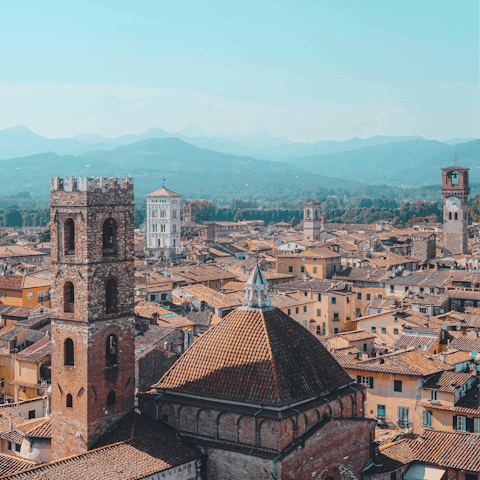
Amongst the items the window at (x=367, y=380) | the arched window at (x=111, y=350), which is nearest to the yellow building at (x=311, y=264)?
the window at (x=367, y=380)

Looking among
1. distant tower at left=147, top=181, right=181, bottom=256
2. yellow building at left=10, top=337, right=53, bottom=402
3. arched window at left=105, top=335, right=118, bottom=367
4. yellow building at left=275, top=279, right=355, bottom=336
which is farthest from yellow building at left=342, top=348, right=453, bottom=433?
distant tower at left=147, top=181, right=181, bottom=256

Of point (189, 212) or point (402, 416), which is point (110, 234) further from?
point (189, 212)

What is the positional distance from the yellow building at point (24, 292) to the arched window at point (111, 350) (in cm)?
3084

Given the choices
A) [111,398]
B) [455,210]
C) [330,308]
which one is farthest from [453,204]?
[111,398]

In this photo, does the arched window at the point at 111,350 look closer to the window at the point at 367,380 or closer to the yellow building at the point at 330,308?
the window at the point at 367,380

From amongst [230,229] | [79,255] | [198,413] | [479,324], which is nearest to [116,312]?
[79,255]

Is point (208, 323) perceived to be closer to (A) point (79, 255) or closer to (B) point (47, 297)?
(B) point (47, 297)

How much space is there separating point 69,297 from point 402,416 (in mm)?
14979

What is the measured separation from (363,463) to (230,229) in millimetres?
138814

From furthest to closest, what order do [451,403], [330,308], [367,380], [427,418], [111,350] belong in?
[330,308] < [367,380] < [427,418] < [451,403] < [111,350]

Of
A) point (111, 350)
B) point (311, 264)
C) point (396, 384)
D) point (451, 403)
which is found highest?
point (111, 350)

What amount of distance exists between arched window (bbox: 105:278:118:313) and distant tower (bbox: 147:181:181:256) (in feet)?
322

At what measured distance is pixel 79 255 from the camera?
76.2 feet

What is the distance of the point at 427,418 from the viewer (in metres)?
30.1
